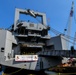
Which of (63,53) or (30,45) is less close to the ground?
(30,45)

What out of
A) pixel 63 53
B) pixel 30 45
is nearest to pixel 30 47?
pixel 30 45

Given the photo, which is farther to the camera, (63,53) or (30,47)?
(30,47)

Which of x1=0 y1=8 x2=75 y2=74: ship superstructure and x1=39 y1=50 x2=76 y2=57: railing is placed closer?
x1=39 y1=50 x2=76 y2=57: railing

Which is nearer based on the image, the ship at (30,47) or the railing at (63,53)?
the railing at (63,53)

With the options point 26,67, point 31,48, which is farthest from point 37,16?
point 26,67

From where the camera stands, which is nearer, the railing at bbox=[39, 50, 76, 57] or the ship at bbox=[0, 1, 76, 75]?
the railing at bbox=[39, 50, 76, 57]

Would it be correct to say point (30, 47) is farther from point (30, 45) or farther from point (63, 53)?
point (63, 53)

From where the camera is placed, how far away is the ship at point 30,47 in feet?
153

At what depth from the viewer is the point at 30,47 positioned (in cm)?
5666

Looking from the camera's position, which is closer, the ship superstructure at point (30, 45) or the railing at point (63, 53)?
the railing at point (63, 53)

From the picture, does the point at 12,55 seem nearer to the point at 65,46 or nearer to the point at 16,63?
the point at 16,63

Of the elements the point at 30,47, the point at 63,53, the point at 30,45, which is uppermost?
the point at 30,45

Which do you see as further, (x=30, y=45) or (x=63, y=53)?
(x=30, y=45)

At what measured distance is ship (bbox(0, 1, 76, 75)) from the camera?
153ft
